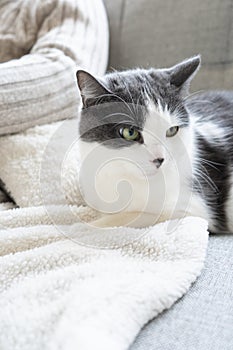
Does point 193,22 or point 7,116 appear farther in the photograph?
point 193,22

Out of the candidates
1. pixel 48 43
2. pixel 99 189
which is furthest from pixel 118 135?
pixel 48 43

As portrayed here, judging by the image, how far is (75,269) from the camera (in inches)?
29.9

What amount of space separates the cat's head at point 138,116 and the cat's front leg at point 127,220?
0.37 feet

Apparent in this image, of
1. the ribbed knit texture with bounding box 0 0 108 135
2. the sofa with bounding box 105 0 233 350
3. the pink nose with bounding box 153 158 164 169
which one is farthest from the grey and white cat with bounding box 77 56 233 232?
the ribbed knit texture with bounding box 0 0 108 135

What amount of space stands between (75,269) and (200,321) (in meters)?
0.22

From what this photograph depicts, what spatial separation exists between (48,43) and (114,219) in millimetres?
702

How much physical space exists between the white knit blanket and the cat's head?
0.48 feet

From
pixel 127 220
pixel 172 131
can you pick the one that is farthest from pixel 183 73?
pixel 127 220

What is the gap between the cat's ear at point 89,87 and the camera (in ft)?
2.85

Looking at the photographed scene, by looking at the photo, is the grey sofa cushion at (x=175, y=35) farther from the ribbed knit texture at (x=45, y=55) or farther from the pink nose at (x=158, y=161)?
the pink nose at (x=158, y=161)

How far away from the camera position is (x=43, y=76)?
48.8 inches

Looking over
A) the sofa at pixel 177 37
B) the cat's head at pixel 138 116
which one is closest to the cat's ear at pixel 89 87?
the cat's head at pixel 138 116

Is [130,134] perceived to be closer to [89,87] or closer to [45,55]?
[89,87]

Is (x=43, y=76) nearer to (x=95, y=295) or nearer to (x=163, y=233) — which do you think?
(x=163, y=233)
